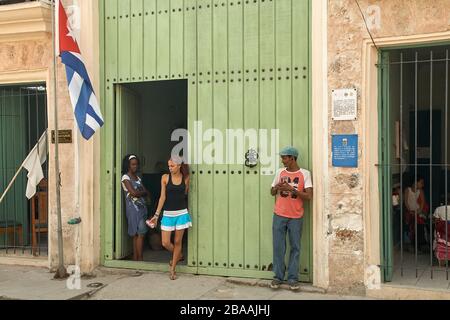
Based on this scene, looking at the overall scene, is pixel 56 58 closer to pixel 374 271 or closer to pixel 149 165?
pixel 149 165

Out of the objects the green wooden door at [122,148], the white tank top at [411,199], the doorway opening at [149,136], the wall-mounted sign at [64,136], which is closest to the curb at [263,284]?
the doorway opening at [149,136]

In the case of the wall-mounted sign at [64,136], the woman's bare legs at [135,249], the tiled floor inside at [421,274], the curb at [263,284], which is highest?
the wall-mounted sign at [64,136]

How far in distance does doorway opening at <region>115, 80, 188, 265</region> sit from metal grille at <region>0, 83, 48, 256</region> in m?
1.66

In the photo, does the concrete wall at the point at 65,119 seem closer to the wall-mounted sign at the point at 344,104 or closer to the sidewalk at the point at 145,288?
the sidewalk at the point at 145,288

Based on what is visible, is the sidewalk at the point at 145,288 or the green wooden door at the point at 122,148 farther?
the green wooden door at the point at 122,148

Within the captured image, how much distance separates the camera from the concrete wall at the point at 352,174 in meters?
5.83

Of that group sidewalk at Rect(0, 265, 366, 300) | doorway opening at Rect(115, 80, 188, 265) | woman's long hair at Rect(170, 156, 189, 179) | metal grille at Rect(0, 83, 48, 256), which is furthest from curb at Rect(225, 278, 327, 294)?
metal grille at Rect(0, 83, 48, 256)

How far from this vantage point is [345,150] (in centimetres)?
591

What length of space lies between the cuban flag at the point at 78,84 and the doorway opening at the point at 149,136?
540 millimetres

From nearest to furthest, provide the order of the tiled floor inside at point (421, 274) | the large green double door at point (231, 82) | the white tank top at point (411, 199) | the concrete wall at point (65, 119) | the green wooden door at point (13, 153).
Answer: the tiled floor inside at point (421, 274)
the large green double door at point (231, 82)
the concrete wall at point (65, 119)
the white tank top at point (411, 199)
the green wooden door at point (13, 153)

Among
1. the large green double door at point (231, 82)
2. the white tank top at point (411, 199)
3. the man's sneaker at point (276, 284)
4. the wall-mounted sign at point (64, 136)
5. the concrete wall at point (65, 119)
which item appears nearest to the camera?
the man's sneaker at point (276, 284)

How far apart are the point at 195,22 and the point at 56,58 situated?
2124 millimetres

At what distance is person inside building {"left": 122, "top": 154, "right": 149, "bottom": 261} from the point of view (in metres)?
7.25
